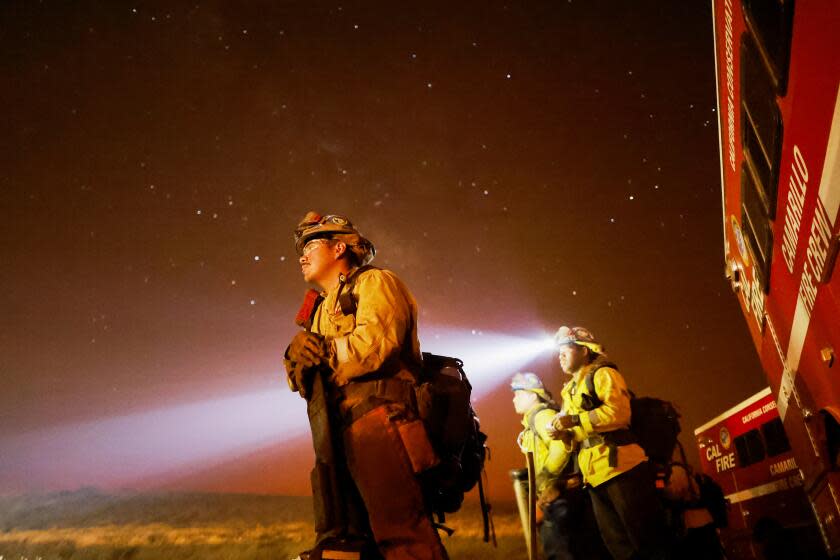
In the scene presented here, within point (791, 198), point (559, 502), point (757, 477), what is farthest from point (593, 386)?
point (791, 198)

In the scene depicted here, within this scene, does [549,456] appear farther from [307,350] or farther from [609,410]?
[307,350]

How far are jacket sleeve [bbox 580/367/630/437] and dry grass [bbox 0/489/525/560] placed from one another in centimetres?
768

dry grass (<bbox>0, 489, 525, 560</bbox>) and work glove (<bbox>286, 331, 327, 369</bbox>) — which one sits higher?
work glove (<bbox>286, 331, 327, 369</bbox>)

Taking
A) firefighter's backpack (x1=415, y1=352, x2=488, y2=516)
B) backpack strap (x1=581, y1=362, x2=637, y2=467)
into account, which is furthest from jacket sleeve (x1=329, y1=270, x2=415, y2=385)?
backpack strap (x1=581, y1=362, x2=637, y2=467)

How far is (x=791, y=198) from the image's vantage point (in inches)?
99.2

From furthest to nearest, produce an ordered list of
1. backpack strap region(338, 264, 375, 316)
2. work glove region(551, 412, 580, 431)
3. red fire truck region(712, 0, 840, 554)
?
work glove region(551, 412, 580, 431), backpack strap region(338, 264, 375, 316), red fire truck region(712, 0, 840, 554)

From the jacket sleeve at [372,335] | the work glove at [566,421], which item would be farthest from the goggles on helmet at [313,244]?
the work glove at [566,421]

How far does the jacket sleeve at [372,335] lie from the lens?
8.79 feet

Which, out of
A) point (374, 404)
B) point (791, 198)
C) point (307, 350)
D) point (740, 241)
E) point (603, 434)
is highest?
point (740, 241)

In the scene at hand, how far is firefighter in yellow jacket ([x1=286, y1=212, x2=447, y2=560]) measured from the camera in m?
2.42

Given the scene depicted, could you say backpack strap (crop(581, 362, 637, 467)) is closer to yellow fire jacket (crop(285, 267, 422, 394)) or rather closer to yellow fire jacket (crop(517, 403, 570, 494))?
yellow fire jacket (crop(517, 403, 570, 494))

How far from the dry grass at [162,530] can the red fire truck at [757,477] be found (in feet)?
18.5

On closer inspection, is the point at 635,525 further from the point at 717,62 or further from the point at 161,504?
the point at 161,504

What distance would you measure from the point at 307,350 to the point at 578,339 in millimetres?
3506
